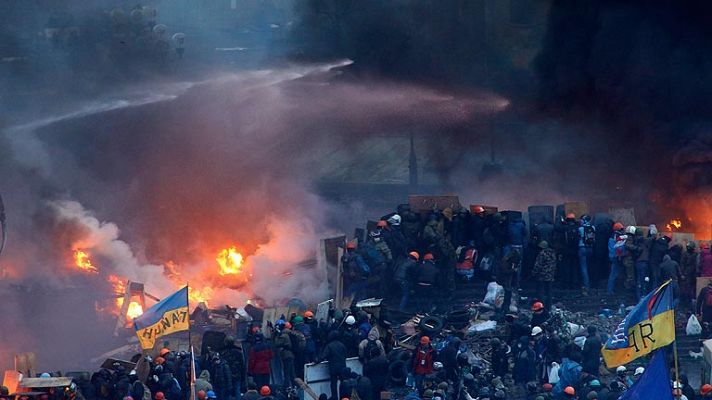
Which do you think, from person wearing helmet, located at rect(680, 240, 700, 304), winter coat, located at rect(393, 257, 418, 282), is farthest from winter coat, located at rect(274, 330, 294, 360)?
person wearing helmet, located at rect(680, 240, 700, 304)

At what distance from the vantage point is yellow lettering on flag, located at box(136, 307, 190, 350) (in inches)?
1148

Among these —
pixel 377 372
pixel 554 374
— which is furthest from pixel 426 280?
pixel 554 374

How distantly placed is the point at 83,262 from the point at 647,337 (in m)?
15.8

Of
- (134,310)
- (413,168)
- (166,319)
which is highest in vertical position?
(166,319)

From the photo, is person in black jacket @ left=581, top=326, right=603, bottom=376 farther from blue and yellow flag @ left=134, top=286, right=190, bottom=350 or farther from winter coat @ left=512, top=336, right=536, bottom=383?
blue and yellow flag @ left=134, top=286, right=190, bottom=350

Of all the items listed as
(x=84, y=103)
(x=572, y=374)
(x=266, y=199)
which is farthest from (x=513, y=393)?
(x=84, y=103)

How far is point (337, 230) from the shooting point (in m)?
40.0

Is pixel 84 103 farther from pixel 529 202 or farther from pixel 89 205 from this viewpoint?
pixel 529 202

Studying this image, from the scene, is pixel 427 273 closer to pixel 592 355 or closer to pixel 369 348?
pixel 369 348

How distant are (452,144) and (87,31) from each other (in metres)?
10.1

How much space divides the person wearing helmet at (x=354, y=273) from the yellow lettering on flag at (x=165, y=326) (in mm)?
4348

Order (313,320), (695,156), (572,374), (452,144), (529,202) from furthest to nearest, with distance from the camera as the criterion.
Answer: (452,144), (529,202), (695,156), (313,320), (572,374)

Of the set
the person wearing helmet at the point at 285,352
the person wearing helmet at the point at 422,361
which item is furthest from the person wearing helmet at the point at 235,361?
the person wearing helmet at the point at 422,361

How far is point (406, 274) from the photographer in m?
32.3
